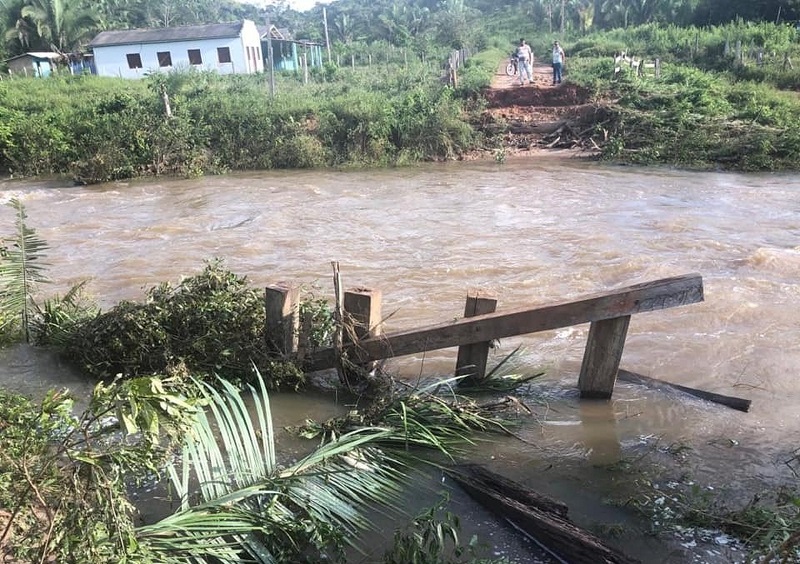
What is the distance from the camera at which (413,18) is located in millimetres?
56562

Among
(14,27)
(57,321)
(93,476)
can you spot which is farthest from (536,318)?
(14,27)

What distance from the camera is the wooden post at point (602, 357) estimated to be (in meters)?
5.03

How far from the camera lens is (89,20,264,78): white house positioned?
39.8 metres

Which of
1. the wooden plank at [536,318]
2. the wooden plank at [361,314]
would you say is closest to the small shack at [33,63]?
the wooden plank at [361,314]

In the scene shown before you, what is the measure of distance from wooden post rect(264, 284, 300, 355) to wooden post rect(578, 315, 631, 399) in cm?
233

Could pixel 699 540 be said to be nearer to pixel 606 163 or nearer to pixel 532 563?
pixel 532 563

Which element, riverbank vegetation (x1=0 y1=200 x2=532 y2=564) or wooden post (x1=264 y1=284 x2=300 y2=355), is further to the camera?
wooden post (x1=264 y1=284 x2=300 y2=355)

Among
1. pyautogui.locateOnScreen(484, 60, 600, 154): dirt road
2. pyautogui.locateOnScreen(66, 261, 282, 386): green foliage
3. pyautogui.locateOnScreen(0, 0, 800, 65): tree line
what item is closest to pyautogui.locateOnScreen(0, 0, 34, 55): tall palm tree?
pyautogui.locateOnScreen(0, 0, 800, 65): tree line

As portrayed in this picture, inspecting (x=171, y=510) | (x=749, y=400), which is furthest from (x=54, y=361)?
(x=749, y=400)

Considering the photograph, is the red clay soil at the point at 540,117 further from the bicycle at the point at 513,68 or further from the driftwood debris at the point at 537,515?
the driftwood debris at the point at 537,515

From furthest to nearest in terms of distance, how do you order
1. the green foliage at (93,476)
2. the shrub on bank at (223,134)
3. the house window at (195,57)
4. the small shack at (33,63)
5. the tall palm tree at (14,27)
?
the tall palm tree at (14,27), the house window at (195,57), the small shack at (33,63), the shrub on bank at (223,134), the green foliage at (93,476)

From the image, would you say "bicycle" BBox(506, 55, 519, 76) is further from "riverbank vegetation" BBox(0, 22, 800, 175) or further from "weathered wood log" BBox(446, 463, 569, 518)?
"weathered wood log" BBox(446, 463, 569, 518)

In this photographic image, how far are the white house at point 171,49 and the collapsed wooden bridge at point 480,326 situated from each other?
37.7m

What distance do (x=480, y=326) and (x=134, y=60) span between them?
41.1m
